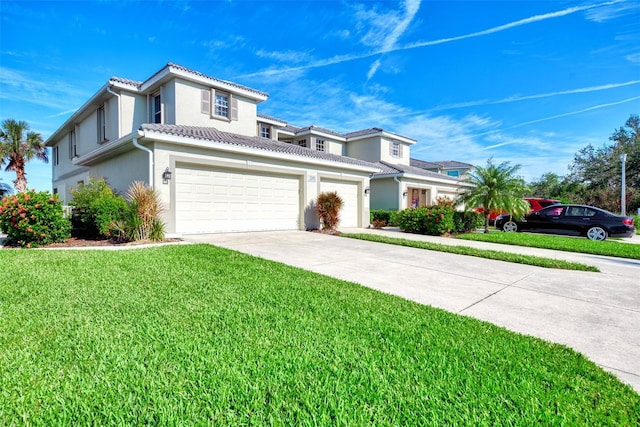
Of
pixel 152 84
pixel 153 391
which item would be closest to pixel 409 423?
pixel 153 391

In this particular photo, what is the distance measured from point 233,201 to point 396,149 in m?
16.4

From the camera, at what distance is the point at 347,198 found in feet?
48.5

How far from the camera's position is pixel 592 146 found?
31.9 m

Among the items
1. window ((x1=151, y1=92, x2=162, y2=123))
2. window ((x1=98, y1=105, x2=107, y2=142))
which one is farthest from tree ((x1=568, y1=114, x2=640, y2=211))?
window ((x1=98, y1=105, x2=107, y2=142))

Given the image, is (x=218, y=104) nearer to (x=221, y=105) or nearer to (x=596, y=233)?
(x=221, y=105)

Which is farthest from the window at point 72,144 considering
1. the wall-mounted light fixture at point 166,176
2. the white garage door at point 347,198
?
the white garage door at point 347,198

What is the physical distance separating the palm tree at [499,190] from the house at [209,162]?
5.00 metres

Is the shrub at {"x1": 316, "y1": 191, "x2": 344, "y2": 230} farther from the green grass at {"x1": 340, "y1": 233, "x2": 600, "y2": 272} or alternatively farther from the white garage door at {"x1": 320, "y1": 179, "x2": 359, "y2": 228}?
the green grass at {"x1": 340, "y1": 233, "x2": 600, "y2": 272}

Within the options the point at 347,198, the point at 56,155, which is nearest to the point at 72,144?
the point at 56,155

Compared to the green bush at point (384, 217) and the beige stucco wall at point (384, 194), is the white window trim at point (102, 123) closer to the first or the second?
the green bush at point (384, 217)

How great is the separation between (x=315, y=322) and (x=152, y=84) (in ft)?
48.7

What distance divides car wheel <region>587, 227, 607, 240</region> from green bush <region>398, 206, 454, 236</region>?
4981mm

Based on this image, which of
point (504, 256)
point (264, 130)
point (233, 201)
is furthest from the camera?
point (264, 130)

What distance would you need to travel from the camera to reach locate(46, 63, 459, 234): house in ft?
31.7
